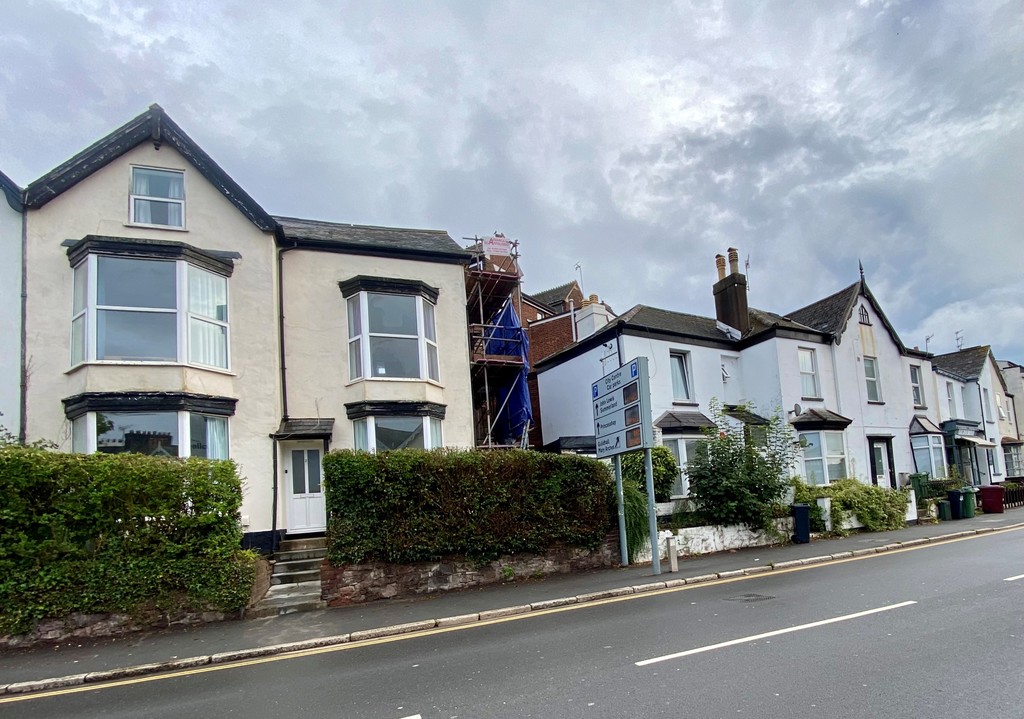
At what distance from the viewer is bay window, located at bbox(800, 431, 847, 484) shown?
77.4 feet

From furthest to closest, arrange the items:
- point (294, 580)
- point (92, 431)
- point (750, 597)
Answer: point (294, 580), point (92, 431), point (750, 597)

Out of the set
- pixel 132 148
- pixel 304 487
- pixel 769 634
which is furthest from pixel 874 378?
pixel 132 148

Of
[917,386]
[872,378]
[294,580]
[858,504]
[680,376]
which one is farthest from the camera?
[917,386]

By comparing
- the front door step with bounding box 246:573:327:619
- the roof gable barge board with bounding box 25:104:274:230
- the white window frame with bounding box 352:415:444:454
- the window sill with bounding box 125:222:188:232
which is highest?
the roof gable barge board with bounding box 25:104:274:230

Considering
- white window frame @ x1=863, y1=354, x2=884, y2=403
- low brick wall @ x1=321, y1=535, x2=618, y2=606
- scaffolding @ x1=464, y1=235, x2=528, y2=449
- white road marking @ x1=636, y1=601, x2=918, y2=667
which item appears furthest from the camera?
white window frame @ x1=863, y1=354, x2=884, y2=403

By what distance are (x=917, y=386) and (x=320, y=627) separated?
29.4m

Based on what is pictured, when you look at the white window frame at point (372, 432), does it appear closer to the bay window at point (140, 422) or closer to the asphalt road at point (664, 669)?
the bay window at point (140, 422)

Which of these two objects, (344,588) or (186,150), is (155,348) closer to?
(186,150)

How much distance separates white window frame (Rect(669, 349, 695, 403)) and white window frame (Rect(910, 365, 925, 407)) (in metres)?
12.9

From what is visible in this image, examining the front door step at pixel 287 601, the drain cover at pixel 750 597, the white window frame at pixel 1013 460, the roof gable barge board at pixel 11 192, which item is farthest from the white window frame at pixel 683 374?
the white window frame at pixel 1013 460

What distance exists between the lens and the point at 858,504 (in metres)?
19.1

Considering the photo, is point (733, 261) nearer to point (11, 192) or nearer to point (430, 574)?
point (430, 574)

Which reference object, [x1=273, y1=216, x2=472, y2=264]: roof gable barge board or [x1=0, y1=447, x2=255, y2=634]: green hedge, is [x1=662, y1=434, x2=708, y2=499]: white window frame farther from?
[x1=0, y1=447, x2=255, y2=634]: green hedge

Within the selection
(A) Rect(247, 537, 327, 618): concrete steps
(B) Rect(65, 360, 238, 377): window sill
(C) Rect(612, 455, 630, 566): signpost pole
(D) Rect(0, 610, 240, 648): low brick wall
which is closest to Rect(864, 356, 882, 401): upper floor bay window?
(C) Rect(612, 455, 630, 566): signpost pole
